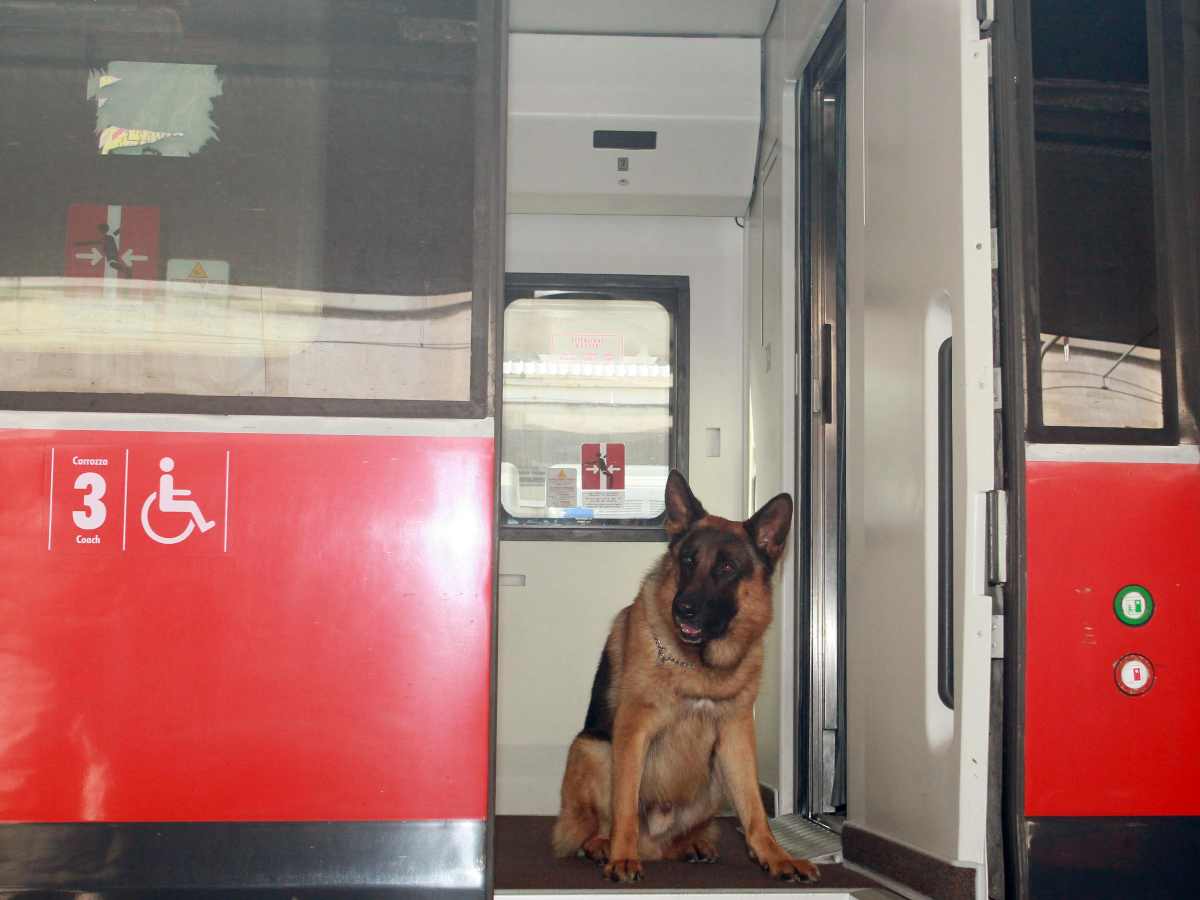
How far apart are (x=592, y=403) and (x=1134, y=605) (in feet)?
8.93

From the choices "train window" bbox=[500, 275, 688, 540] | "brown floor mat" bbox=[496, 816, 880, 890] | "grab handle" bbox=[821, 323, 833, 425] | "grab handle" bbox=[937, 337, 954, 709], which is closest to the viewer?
"grab handle" bbox=[937, 337, 954, 709]

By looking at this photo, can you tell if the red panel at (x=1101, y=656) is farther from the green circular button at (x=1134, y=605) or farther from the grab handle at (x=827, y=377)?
the grab handle at (x=827, y=377)

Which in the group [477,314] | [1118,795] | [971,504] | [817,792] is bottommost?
[817,792]

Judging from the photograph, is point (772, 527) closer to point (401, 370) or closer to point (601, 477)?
point (601, 477)

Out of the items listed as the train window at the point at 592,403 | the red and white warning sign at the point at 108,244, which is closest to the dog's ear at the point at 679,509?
the train window at the point at 592,403

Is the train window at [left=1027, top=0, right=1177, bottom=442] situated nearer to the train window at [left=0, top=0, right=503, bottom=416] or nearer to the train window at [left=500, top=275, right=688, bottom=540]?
the train window at [left=0, top=0, right=503, bottom=416]

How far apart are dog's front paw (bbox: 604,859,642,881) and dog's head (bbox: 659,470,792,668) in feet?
2.06

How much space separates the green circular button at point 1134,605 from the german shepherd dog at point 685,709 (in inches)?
56.0

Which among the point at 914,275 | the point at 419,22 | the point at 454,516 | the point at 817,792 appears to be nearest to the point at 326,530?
the point at 454,516

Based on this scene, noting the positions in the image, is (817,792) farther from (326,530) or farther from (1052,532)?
(326,530)

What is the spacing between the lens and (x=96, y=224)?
85.6 inches

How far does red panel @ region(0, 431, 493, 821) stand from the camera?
209cm

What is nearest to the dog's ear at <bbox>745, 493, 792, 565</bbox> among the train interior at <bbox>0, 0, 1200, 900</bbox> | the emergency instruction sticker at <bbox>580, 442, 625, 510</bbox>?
the train interior at <bbox>0, 0, 1200, 900</bbox>

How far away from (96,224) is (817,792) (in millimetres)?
2845
